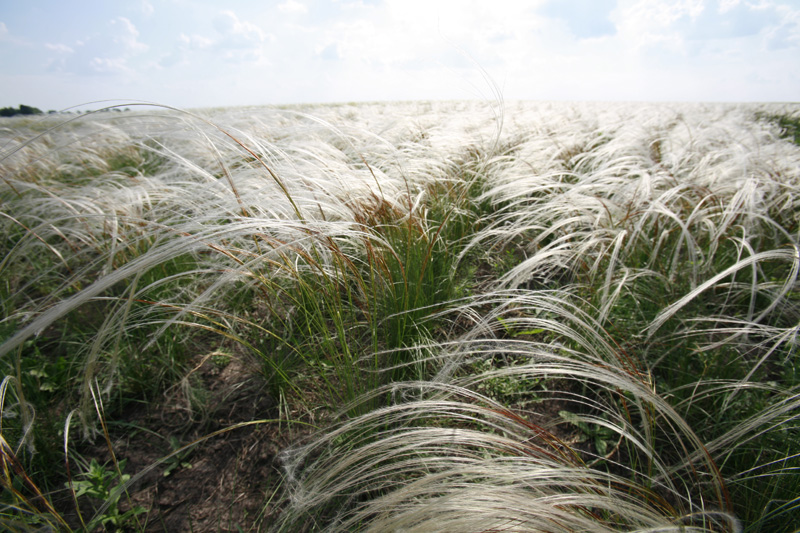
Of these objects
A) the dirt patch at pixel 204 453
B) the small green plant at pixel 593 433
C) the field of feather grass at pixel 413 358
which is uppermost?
the field of feather grass at pixel 413 358

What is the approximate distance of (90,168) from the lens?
341 centimetres

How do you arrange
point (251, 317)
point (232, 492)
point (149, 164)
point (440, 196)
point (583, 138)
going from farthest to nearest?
1. point (149, 164)
2. point (583, 138)
3. point (440, 196)
4. point (251, 317)
5. point (232, 492)

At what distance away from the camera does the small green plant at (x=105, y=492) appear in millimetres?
798

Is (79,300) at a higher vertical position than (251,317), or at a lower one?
higher

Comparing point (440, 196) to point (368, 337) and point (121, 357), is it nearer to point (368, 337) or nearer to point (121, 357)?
point (368, 337)

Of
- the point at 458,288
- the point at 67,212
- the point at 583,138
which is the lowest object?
the point at 458,288

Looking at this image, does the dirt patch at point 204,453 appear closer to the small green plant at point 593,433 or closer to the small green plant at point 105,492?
the small green plant at point 105,492

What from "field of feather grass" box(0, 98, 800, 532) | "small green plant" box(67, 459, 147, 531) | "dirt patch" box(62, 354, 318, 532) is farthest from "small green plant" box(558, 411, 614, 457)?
"small green plant" box(67, 459, 147, 531)

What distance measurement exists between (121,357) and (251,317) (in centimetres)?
41

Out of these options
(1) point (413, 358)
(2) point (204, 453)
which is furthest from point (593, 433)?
(2) point (204, 453)

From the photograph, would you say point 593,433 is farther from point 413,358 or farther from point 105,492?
point 105,492

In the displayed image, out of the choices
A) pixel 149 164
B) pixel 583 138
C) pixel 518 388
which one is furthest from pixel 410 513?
pixel 149 164

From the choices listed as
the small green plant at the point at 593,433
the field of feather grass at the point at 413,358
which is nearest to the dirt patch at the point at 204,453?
the field of feather grass at the point at 413,358

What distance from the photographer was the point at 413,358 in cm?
104
